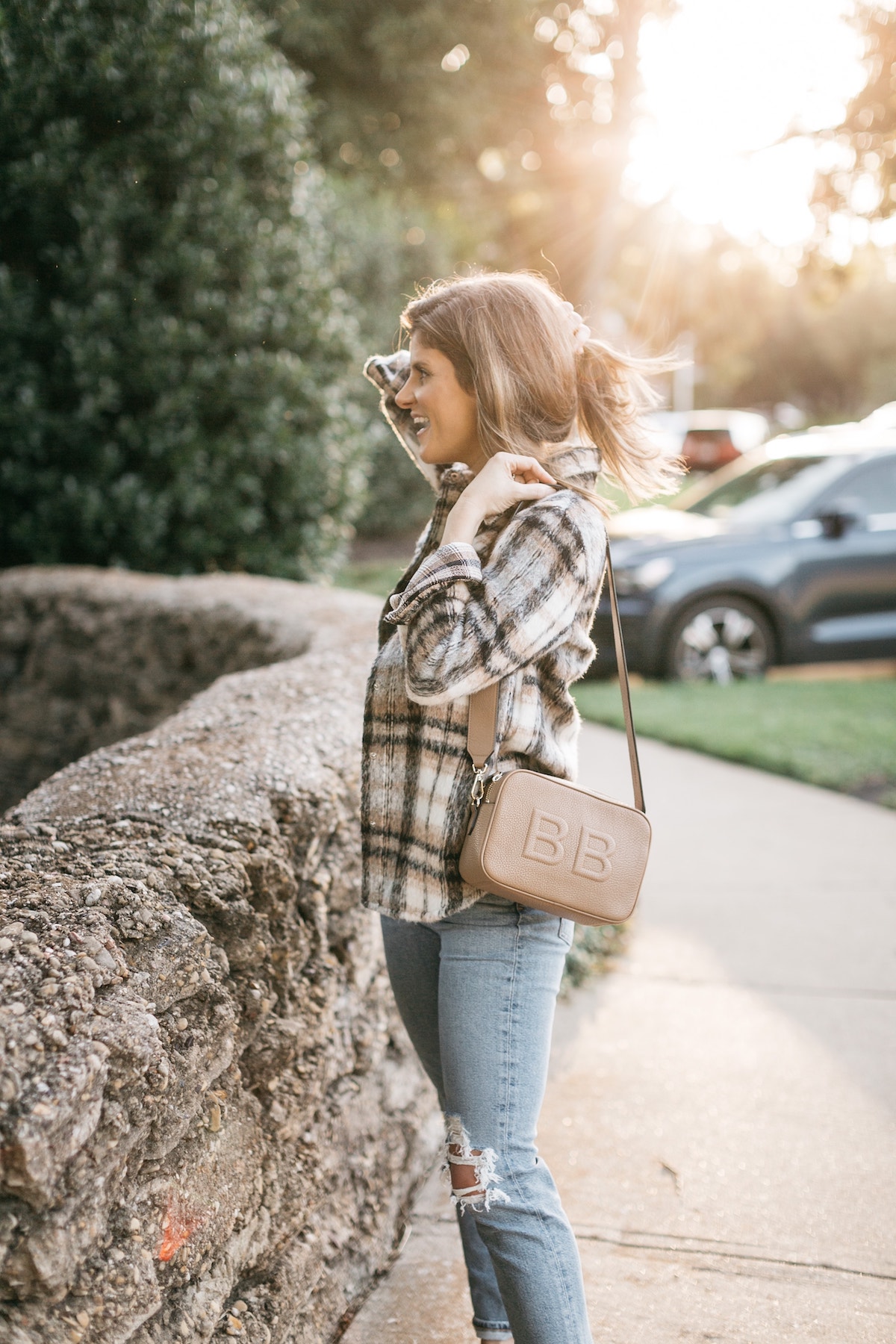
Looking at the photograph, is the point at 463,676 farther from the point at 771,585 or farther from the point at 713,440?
the point at 713,440

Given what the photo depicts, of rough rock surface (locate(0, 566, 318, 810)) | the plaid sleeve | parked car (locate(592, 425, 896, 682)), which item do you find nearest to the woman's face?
the plaid sleeve

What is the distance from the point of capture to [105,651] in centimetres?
512

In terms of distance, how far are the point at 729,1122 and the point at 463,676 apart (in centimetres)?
192

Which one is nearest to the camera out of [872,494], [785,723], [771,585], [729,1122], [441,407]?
[441,407]

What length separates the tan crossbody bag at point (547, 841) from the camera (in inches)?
70.4

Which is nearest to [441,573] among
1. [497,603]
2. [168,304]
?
[497,603]

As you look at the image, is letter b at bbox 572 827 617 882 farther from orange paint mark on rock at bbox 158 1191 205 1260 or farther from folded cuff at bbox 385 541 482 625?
orange paint mark on rock at bbox 158 1191 205 1260

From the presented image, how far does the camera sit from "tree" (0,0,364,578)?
5.80 m

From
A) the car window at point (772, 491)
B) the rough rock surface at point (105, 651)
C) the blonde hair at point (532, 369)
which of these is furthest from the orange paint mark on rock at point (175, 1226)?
the car window at point (772, 491)

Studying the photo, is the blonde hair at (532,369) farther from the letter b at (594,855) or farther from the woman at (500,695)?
the letter b at (594,855)

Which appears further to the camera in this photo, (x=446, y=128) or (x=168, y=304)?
(x=446, y=128)

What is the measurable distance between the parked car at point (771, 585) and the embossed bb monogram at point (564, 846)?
619 centimetres

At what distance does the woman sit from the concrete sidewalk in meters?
0.49

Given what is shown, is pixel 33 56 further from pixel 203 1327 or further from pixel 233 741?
pixel 203 1327
